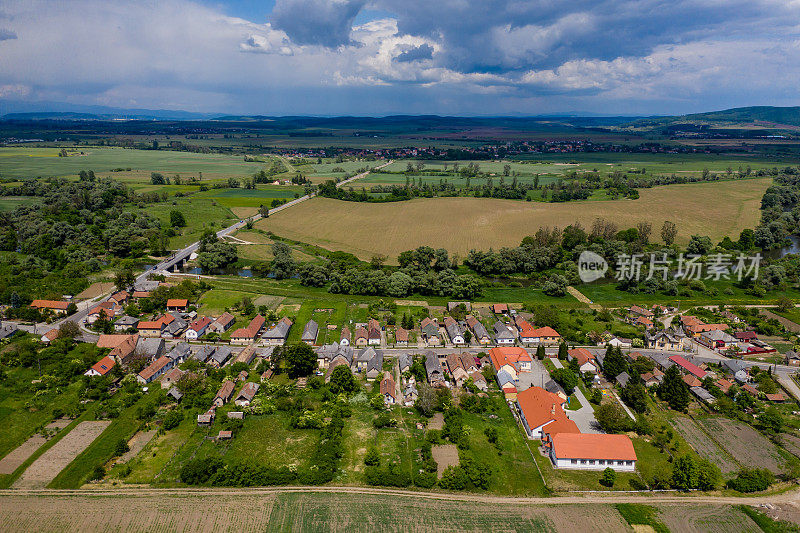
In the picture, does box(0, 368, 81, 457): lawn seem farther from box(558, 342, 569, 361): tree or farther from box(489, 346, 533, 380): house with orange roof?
box(558, 342, 569, 361): tree

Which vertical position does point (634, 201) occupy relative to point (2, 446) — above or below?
above

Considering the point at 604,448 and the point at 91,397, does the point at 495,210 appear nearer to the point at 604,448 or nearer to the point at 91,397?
the point at 604,448

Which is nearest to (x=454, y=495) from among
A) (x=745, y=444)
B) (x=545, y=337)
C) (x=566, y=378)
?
(x=566, y=378)

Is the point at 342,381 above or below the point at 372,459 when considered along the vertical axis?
above

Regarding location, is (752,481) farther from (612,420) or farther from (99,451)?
(99,451)

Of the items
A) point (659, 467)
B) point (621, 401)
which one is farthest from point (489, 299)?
point (659, 467)

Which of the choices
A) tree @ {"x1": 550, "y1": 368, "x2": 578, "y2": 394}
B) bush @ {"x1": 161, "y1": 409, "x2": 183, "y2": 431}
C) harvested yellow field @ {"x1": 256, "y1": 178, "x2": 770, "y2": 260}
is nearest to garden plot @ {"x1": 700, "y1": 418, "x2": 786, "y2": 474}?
Result: tree @ {"x1": 550, "y1": 368, "x2": 578, "y2": 394}
